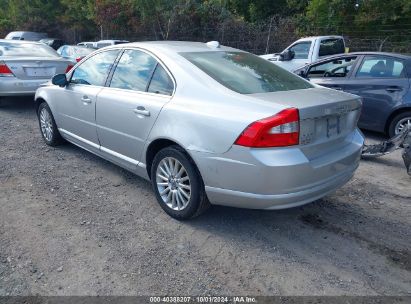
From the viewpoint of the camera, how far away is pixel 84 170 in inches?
203

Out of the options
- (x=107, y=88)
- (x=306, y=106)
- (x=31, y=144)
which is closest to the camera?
(x=306, y=106)

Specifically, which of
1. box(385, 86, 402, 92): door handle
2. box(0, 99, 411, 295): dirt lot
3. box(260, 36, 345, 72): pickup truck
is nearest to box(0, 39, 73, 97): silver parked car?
box(0, 99, 411, 295): dirt lot

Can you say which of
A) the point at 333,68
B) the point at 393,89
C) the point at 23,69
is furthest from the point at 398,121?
the point at 23,69

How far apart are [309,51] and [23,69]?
709cm

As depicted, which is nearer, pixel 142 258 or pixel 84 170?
pixel 142 258

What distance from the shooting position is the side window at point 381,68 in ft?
21.4

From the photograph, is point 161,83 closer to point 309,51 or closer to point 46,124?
point 46,124

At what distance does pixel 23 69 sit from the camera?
820 centimetres

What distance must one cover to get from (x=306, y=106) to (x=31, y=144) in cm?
460

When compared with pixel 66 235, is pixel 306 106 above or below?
above

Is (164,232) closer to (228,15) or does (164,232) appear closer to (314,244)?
(314,244)

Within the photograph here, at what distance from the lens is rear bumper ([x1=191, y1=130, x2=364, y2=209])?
312cm

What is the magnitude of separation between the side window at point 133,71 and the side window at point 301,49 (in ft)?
25.0

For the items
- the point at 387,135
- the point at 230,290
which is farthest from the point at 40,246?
the point at 387,135
